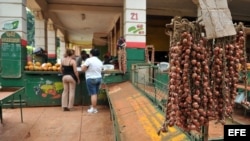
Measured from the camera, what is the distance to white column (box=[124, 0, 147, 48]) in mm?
8000

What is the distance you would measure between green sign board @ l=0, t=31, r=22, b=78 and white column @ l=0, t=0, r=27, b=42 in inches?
5.3

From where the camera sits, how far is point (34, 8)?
35.2 ft

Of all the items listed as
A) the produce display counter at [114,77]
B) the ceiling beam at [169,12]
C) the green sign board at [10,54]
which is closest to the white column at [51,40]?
the ceiling beam at [169,12]

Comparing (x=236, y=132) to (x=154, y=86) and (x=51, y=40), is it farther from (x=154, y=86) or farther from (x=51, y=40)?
(x=51, y=40)

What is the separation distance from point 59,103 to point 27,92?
0.93 metres

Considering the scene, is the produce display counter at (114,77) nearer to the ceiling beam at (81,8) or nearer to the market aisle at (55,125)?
the market aisle at (55,125)

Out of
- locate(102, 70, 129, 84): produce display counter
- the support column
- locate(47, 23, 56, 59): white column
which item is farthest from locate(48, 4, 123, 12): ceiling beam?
locate(102, 70, 129, 84): produce display counter

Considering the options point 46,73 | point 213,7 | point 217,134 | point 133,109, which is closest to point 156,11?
point 46,73

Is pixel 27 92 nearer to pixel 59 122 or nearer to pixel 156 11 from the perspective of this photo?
pixel 59 122

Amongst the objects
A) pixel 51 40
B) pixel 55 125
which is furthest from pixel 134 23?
pixel 51 40

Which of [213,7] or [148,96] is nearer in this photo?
[213,7]

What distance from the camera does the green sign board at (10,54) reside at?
Result: 23.9 ft

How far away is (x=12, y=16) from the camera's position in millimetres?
7301

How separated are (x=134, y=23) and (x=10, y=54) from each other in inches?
139
